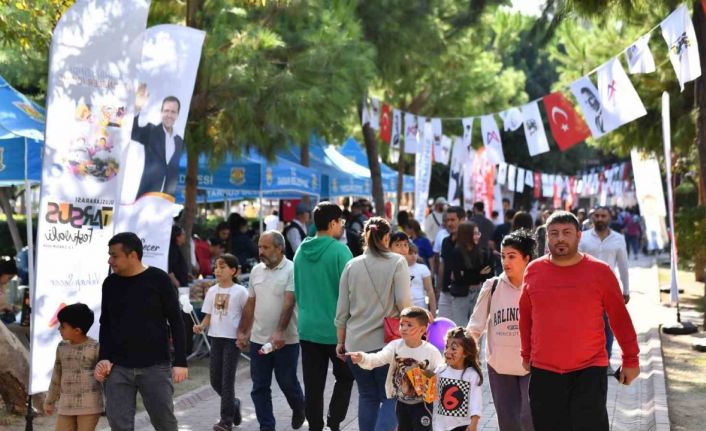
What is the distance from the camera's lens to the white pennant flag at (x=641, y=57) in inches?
584

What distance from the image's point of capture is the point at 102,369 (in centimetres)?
657

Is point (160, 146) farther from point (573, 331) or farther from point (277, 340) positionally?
point (573, 331)

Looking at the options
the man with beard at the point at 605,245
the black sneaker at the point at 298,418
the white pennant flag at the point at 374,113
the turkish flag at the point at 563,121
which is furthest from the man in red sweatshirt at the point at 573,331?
the white pennant flag at the point at 374,113

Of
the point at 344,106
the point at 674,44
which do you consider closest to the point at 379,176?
the point at 344,106

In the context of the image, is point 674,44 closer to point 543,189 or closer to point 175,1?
point 175,1

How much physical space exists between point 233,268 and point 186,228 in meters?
6.96

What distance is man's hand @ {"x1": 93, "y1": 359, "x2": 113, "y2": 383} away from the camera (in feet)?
21.5

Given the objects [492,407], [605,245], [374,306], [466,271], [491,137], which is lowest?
[492,407]

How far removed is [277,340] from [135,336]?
205 centimetres

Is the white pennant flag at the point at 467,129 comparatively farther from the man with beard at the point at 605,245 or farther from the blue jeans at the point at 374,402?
the blue jeans at the point at 374,402

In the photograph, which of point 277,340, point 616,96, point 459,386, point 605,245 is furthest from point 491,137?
point 459,386

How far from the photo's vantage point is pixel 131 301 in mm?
6551

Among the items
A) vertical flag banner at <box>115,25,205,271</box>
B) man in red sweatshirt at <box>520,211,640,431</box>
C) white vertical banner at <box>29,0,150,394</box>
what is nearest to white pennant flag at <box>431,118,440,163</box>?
vertical flag banner at <box>115,25,205,271</box>

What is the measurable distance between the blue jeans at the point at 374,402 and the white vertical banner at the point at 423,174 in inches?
578
